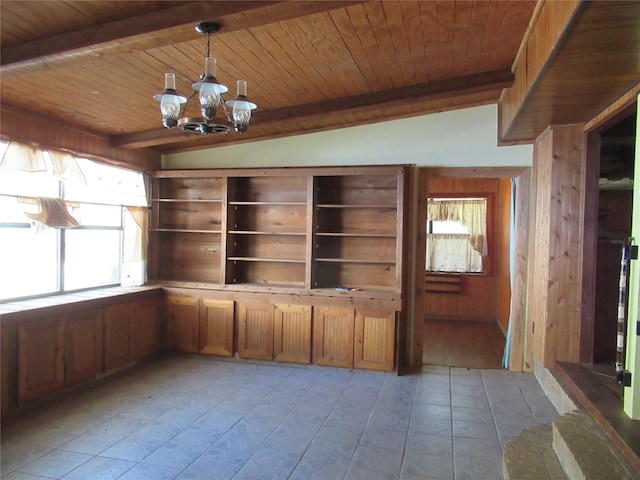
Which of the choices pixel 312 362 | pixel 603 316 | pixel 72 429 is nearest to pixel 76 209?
pixel 72 429

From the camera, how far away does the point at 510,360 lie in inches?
188

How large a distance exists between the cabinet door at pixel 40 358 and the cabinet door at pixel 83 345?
8cm

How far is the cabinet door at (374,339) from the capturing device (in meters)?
4.64

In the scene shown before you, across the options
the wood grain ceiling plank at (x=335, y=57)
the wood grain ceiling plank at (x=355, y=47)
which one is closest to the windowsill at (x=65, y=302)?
the wood grain ceiling plank at (x=335, y=57)

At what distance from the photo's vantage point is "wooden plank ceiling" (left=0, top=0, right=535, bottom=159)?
248cm

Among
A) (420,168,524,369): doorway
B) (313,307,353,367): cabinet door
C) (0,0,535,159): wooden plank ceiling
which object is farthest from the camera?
(420,168,524,369): doorway

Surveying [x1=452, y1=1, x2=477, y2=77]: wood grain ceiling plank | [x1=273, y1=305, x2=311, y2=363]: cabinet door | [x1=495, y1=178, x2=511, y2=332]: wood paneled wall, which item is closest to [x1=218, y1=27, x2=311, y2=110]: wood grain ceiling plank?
[x1=452, y1=1, x2=477, y2=77]: wood grain ceiling plank

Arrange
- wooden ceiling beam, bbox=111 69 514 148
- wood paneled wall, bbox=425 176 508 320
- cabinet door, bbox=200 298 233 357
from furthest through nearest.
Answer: wood paneled wall, bbox=425 176 508 320 < cabinet door, bbox=200 298 233 357 < wooden ceiling beam, bbox=111 69 514 148

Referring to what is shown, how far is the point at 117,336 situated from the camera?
4.52 metres

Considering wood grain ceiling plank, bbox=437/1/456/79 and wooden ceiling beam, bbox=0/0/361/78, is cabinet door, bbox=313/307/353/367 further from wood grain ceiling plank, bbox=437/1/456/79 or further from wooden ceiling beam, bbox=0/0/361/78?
wooden ceiling beam, bbox=0/0/361/78

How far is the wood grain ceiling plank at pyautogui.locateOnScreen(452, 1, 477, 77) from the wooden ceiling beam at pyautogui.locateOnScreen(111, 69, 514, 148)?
15cm

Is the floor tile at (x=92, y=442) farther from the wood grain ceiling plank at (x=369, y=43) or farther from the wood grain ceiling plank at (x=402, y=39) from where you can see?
the wood grain ceiling plank at (x=402, y=39)

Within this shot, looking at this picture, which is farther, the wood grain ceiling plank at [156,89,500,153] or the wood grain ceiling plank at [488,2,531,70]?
the wood grain ceiling plank at [156,89,500,153]

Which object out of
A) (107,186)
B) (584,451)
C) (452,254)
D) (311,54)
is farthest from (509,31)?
(452,254)
